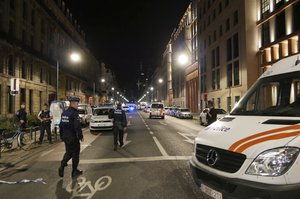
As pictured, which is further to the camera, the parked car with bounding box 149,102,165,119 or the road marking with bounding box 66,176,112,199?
the parked car with bounding box 149,102,165,119

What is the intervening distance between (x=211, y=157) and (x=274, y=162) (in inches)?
37.9

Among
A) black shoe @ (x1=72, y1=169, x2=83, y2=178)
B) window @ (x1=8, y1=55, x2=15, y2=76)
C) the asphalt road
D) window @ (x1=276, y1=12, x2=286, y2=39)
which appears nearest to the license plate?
the asphalt road

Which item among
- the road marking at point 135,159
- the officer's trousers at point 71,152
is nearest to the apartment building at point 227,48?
the road marking at point 135,159

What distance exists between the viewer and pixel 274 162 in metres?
3.54

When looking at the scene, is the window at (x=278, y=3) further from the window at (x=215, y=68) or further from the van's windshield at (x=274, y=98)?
the van's windshield at (x=274, y=98)

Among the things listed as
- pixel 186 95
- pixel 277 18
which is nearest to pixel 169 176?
pixel 277 18

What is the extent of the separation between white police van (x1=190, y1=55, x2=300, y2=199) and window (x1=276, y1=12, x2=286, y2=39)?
25903 millimetres

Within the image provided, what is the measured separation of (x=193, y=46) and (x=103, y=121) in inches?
1849

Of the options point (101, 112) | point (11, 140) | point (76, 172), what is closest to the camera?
point (76, 172)

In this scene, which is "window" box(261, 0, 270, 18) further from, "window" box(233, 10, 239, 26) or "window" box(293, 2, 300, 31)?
"window" box(293, 2, 300, 31)

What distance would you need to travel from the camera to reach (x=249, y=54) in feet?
112

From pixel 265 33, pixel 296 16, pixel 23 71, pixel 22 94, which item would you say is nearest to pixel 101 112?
pixel 296 16

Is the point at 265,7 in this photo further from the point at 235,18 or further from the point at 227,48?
the point at 227,48

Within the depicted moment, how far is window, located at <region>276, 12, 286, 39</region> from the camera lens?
28.3m
